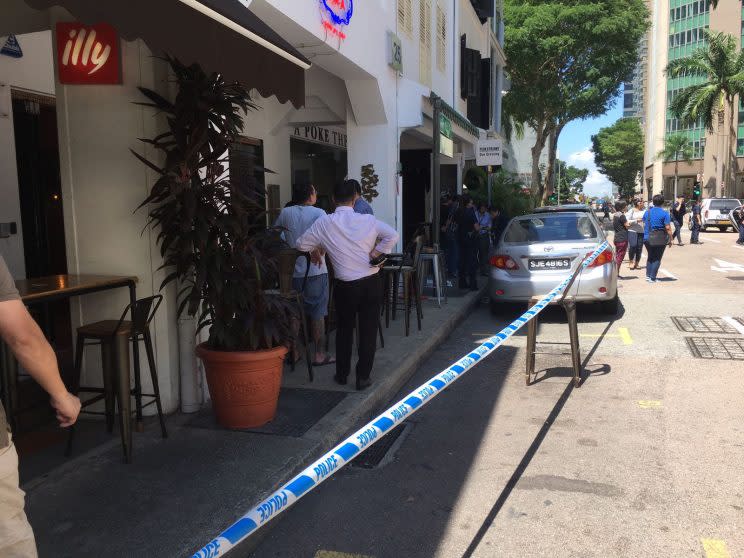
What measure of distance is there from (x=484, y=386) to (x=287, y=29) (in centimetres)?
408

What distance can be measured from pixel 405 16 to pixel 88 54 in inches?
297

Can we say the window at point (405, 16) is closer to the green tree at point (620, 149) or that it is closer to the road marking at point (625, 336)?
the road marking at point (625, 336)

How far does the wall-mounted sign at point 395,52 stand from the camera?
9.55m

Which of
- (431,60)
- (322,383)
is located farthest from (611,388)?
(431,60)

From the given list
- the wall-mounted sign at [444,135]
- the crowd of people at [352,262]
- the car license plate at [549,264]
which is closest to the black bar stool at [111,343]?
the crowd of people at [352,262]

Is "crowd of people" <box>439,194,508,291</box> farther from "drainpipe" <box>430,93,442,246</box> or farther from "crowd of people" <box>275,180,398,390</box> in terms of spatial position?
"crowd of people" <box>275,180,398,390</box>

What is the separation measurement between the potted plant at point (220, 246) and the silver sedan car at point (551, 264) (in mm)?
5031

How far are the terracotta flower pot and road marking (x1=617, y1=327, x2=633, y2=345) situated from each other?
4825mm

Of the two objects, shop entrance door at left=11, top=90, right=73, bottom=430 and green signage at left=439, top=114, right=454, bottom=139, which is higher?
green signage at left=439, top=114, right=454, bottom=139

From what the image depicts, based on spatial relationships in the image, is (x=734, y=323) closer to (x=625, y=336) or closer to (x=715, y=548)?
(x=625, y=336)

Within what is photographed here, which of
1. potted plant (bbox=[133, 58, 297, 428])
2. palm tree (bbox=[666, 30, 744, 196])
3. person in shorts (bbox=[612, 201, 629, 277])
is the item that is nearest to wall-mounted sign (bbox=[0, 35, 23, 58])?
potted plant (bbox=[133, 58, 297, 428])

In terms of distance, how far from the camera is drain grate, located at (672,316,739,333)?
8031 millimetres

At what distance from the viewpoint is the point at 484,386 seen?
19.7 feet

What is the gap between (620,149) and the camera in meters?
86.8
